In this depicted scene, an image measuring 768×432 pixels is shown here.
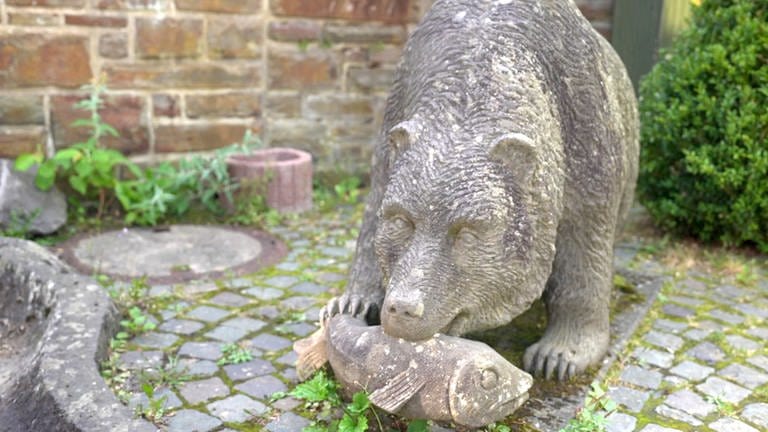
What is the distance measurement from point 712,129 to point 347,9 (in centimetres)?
301

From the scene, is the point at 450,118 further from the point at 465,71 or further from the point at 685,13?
the point at 685,13

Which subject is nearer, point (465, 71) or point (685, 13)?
point (465, 71)

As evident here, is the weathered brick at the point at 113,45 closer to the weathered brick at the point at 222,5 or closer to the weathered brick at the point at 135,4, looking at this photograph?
the weathered brick at the point at 135,4

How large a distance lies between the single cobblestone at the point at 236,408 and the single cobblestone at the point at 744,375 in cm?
198

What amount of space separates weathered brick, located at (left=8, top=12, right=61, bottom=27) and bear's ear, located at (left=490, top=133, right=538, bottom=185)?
3.89m

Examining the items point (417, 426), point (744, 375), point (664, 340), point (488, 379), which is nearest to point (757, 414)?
point (744, 375)

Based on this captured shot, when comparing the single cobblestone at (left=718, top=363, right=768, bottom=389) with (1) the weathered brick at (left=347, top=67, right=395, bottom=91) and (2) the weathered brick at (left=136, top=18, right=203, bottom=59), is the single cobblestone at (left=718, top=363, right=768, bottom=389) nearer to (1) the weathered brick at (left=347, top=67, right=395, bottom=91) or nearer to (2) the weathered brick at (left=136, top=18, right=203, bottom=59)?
(1) the weathered brick at (left=347, top=67, right=395, bottom=91)

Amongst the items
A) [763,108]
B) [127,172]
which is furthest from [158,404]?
[763,108]

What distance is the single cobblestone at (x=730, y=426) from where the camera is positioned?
8.76 ft

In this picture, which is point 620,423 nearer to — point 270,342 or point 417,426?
point 417,426

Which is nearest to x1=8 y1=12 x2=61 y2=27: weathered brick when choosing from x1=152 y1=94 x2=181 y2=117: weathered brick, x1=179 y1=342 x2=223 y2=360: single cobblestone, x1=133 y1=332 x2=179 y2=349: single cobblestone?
x1=152 y1=94 x2=181 y2=117: weathered brick

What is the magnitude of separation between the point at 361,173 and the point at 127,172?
203 cm

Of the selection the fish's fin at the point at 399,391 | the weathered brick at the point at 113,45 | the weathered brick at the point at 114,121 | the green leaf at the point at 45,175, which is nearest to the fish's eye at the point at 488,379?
the fish's fin at the point at 399,391

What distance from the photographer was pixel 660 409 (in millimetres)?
2799
